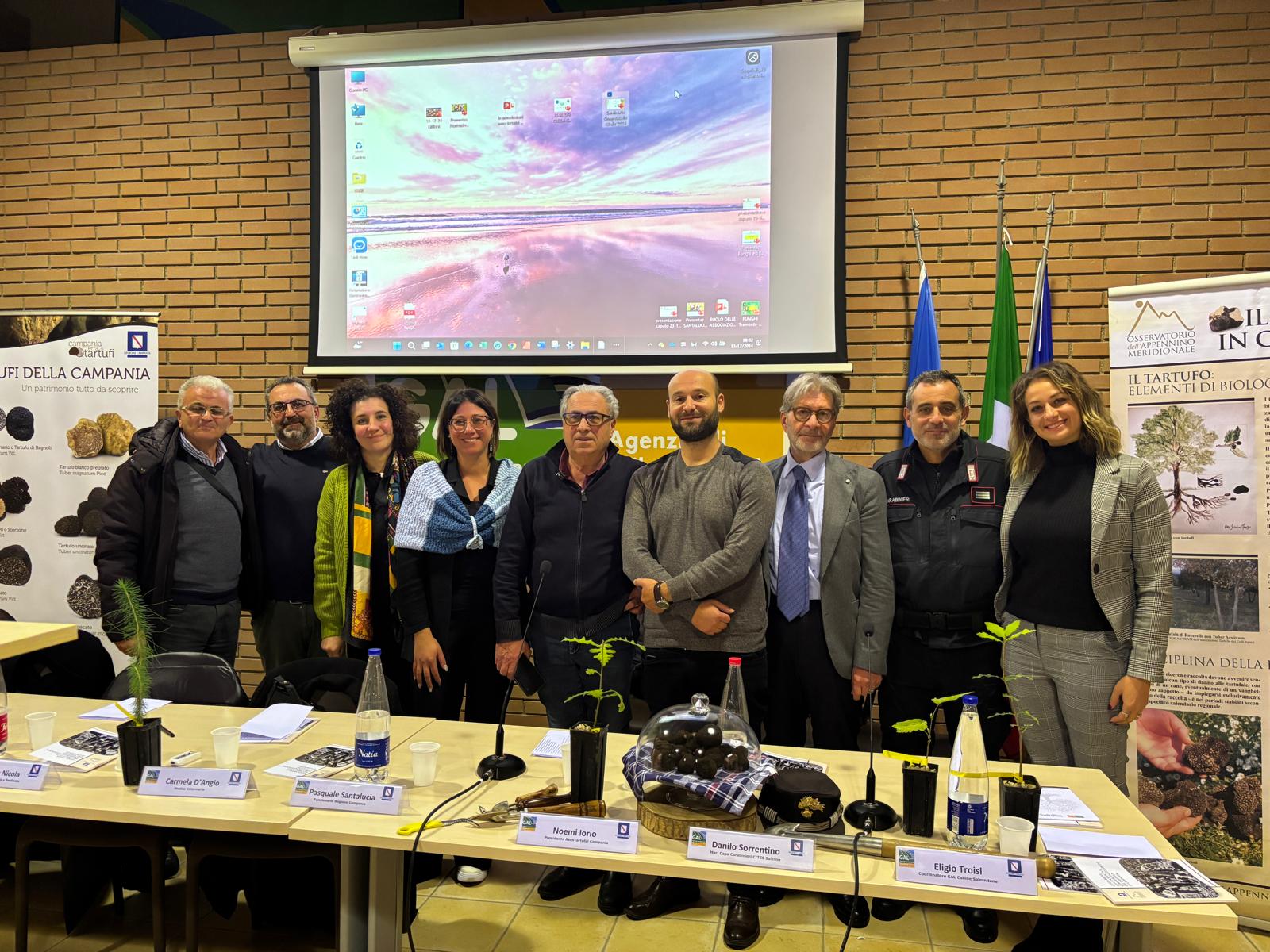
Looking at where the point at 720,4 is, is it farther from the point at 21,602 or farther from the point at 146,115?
the point at 21,602

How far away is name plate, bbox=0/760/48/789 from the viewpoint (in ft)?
5.66

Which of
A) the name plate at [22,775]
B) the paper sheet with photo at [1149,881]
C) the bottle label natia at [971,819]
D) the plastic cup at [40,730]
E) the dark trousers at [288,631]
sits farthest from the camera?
the dark trousers at [288,631]

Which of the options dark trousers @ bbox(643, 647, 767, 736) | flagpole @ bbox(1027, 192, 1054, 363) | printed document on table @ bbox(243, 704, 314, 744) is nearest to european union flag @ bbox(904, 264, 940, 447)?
flagpole @ bbox(1027, 192, 1054, 363)

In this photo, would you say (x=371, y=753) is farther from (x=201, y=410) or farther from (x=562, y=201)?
(x=562, y=201)

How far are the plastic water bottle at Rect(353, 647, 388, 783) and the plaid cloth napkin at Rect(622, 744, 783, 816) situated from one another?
0.51 meters

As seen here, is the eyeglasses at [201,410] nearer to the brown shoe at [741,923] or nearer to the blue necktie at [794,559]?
the blue necktie at [794,559]

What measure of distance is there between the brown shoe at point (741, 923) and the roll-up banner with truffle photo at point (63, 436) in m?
3.39

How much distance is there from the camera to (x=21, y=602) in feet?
14.1

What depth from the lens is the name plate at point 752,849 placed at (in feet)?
4.71

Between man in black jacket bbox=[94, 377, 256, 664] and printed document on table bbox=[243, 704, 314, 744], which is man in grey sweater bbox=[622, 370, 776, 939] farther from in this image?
man in black jacket bbox=[94, 377, 256, 664]

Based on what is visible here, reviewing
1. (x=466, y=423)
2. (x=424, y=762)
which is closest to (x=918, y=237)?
(x=466, y=423)

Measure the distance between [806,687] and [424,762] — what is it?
138cm

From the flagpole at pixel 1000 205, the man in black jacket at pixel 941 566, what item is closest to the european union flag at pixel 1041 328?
the flagpole at pixel 1000 205

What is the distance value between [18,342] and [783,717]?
4.08 m
